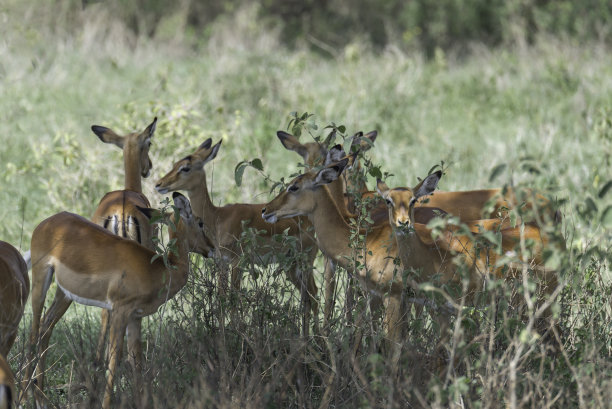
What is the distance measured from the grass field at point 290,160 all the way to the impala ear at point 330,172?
471 mm

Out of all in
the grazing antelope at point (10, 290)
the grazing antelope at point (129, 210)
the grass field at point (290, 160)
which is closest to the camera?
the grass field at point (290, 160)

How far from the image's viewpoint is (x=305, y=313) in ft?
13.3

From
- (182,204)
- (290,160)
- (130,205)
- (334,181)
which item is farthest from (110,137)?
(290,160)

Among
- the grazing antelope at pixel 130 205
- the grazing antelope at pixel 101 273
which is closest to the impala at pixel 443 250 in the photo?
the grazing antelope at pixel 101 273

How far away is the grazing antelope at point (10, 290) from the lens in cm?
378

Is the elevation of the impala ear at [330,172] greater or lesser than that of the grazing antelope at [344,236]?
greater

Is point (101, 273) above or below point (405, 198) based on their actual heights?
below

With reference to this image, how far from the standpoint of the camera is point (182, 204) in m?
4.26

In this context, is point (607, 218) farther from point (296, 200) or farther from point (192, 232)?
point (192, 232)

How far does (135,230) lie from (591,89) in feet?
24.6

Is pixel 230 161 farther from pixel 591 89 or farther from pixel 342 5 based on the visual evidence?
pixel 342 5

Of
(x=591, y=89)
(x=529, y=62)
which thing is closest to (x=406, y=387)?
(x=591, y=89)

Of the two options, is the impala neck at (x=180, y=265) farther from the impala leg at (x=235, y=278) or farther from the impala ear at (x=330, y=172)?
the impala ear at (x=330, y=172)

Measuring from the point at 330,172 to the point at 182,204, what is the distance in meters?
0.70
